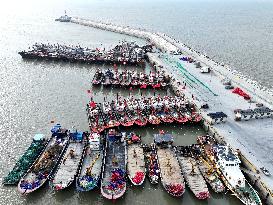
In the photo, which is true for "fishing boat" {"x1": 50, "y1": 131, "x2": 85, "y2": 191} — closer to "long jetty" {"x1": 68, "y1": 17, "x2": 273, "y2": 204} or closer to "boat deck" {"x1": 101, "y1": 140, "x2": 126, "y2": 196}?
"boat deck" {"x1": 101, "y1": 140, "x2": 126, "y2": 196}

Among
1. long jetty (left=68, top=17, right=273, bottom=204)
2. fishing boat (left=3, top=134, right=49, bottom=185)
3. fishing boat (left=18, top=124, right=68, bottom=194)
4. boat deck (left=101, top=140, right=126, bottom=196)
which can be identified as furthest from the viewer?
long jetty (left=68, top=17, right=273, bottom=204)

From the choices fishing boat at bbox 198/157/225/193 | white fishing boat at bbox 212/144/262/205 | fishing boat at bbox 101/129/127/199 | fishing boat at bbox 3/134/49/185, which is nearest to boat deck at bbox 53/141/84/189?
fishing boat at bbox 101/129/127/199

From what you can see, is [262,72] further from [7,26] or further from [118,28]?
[7,26]

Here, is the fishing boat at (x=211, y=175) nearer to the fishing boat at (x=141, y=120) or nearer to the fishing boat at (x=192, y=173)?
the fishing boat at (x=192, y=173)

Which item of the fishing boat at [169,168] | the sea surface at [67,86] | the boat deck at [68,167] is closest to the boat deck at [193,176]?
the fishing boat at [169,168]

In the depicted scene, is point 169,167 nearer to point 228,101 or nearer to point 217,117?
point 217,117

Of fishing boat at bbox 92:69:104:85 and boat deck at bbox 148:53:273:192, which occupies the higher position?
boat deck at bbox 148:53:273:192

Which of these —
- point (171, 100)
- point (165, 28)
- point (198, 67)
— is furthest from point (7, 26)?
point (171, 100)
